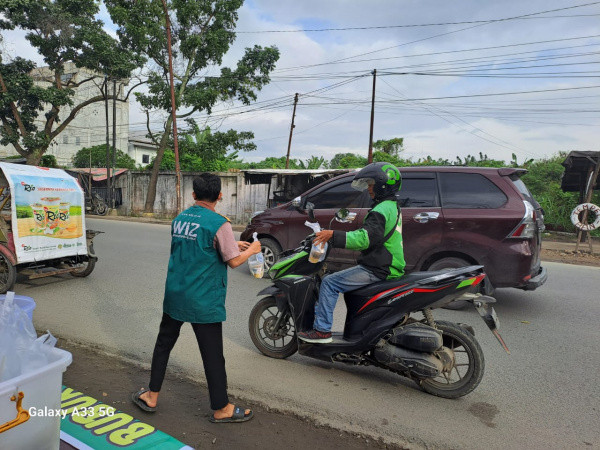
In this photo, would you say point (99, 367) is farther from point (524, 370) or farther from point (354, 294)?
point (524, 370)

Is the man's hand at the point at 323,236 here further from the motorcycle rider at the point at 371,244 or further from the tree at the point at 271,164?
the tree at the point at 271,164

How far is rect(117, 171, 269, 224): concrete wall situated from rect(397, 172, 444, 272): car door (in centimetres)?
1422

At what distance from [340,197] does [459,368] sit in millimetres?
3651

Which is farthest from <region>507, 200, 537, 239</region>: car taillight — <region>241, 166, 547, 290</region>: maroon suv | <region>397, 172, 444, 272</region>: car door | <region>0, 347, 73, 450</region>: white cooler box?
<region>0, 347, 73, 450</region>: white cooler box

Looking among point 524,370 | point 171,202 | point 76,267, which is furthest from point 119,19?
point 524,370

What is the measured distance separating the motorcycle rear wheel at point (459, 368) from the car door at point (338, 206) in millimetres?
3037

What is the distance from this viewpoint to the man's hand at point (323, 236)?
324cm

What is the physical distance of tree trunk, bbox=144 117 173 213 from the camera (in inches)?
902

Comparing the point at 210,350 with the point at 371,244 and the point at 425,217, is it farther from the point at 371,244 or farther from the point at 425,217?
the point at 425,217

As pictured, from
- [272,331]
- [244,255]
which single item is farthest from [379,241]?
[272,331]

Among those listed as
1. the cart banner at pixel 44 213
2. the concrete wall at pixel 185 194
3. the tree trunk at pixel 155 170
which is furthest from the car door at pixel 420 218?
the tree trunk at pixel 155 170

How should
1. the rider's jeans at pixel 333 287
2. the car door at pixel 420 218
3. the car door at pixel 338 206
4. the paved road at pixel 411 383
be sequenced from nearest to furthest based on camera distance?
the paved road at pixel 411 383 < the rider's jeans at pixel 333 287 < the car door at pixel 420 218 < the car door at pixel 338 206

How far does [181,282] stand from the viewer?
111 inches

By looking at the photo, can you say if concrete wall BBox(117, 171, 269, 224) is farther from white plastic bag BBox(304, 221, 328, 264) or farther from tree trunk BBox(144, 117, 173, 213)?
white plastic bag BBox(304, 221, 328, 264)
